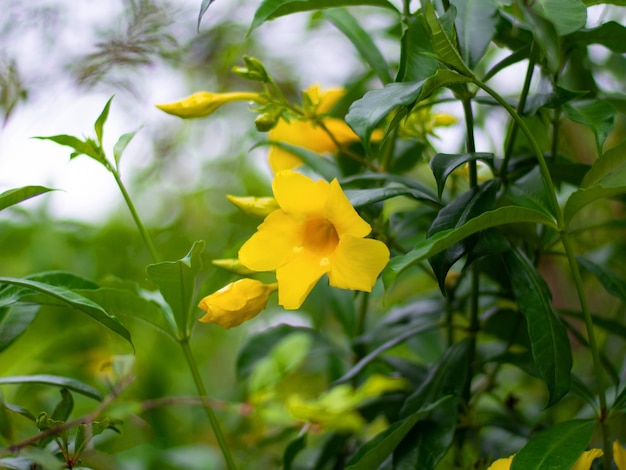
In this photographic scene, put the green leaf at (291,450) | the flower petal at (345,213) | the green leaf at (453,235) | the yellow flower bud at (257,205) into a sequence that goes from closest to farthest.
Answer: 1. the green leaf at (453,235)
2. the flower petal at (345,213)
3. the yellow flower bud at (257,205)
4. the green leaf at (291,450)

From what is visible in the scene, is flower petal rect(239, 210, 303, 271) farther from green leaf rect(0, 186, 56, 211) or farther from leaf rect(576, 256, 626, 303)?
leaf rect(576, 256, 626, 303)

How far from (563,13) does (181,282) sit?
0.48m

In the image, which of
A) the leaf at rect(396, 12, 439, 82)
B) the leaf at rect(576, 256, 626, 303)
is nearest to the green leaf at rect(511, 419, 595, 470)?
the leaf at rect(576, 256, 626, 303)

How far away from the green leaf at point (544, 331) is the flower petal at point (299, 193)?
0.24m

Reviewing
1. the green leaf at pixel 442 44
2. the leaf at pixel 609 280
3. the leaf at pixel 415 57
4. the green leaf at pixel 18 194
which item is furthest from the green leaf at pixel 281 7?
the leaf at pixel 609 280

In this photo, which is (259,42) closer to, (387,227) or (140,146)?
(140,146)

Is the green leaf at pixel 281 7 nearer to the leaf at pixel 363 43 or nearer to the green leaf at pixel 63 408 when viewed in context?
the leaf at pixel 363 43


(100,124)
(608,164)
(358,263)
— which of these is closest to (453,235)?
(358,263)

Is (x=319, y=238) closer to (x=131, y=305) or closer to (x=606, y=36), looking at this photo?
(x=131, y=305)

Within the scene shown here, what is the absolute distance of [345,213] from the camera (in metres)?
0.66

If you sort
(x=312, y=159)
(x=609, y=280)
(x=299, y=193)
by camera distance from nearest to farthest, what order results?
(x=299, y=193)
(x=609, y=280)
(x=312, y=159)

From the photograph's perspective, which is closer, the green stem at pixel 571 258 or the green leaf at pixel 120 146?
the green stem at pixel 571 258

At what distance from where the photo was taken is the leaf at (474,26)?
74 centimetres

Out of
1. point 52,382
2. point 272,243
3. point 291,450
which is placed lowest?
point 291,450
